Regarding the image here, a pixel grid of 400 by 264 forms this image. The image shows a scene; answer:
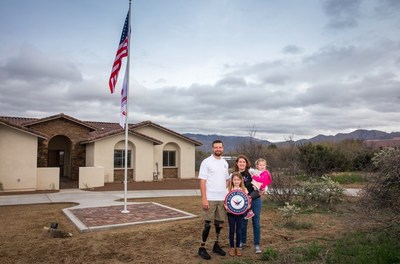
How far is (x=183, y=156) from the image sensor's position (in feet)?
85.4

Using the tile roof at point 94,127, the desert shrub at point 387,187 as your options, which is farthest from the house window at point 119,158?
the desert shrub at point 387,187

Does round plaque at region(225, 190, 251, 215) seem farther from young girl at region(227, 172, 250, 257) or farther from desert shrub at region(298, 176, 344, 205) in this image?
desert shrub at region(298, 176, 344, 205)

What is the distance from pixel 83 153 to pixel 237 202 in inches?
776

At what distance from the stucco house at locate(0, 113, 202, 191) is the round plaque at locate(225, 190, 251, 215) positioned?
14.2 meters

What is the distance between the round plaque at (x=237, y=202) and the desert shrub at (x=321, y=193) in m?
6.46

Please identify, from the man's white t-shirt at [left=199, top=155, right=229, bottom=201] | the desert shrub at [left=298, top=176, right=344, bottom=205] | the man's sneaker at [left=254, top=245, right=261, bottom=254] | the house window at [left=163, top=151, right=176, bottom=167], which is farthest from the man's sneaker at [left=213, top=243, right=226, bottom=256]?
the house window at [left=163, top=151, right=176, bottom=167]

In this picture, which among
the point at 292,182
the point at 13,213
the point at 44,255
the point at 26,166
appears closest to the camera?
the point at 44,255

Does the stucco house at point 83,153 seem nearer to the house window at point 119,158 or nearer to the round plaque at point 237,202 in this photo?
the house window at point 119,158

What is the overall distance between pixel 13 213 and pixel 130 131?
12.1 m

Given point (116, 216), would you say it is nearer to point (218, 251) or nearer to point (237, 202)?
point (218, 251)

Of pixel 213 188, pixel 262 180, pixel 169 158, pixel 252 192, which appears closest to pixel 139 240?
pixel 213 188

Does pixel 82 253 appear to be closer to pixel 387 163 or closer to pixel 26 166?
pixel 387 163

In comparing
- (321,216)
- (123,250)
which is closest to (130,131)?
(321,216)

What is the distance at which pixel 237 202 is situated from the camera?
5691mm
